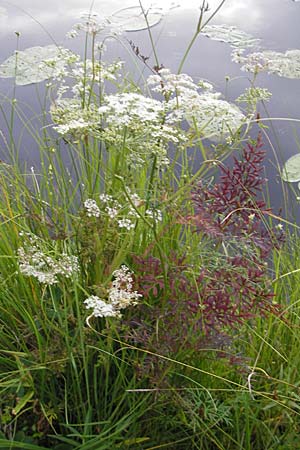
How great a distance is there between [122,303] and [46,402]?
0.41 meters

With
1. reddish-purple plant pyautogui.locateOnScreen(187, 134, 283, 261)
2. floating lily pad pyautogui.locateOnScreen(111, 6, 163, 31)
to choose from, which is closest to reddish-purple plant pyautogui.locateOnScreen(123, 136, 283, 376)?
reddish-purple plant pyautogui.locateOnScreen(187, 134, 283, 261)

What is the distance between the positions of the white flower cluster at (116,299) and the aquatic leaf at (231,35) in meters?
2.43

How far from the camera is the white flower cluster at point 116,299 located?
959 millimetres

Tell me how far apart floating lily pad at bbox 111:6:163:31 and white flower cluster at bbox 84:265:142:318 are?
2.51 meters

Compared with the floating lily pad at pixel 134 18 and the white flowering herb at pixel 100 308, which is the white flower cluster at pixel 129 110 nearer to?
the white flowering herb at pixel 100 308

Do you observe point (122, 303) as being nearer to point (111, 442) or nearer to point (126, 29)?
point (111, 442)

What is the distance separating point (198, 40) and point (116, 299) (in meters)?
2.60

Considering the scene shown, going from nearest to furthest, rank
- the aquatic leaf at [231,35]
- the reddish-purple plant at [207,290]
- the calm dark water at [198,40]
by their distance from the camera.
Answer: the reddish-purple plant at [207,290] < the calm dark water at [198,40] < the aquatic leaf at [231,35]

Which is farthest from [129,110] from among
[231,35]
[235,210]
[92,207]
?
[231,35]

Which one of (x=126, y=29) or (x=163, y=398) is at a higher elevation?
(x=126, y=29)

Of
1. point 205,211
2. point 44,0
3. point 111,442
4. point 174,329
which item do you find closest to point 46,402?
point 111,442

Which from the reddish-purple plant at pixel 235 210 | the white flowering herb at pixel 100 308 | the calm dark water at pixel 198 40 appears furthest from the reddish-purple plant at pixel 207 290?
the calm dark water at pixel 198 40

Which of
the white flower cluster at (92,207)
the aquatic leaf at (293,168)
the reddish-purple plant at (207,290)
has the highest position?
the white flower cluster at (92,207)

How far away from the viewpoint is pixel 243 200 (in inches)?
46.5
